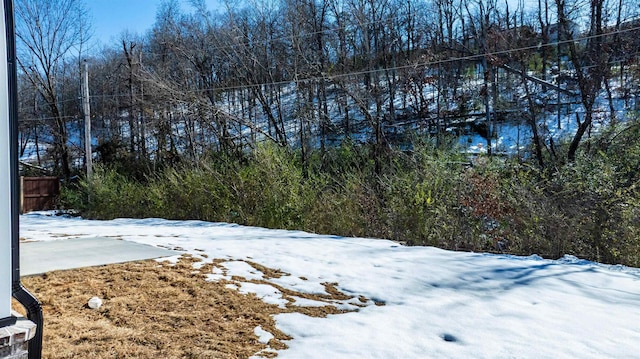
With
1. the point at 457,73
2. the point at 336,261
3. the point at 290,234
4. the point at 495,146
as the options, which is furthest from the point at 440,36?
the point at 336,261

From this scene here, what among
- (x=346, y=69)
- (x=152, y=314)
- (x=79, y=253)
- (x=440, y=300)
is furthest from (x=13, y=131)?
(x=346, y=69)

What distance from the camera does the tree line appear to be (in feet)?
32.5

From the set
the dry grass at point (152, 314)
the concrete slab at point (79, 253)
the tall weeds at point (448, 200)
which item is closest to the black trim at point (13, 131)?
the dry grass at point (152, 314)

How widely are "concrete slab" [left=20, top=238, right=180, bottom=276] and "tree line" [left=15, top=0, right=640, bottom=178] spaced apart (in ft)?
16.5

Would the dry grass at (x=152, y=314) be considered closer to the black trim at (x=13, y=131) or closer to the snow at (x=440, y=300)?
the snow at (x=440, y=300)

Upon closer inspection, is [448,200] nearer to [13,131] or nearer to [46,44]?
[13,131]

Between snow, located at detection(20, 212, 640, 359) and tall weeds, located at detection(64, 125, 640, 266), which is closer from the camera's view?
snow, located at detection(20, 212, 640, 359)

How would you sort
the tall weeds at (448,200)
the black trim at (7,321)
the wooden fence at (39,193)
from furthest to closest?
the wooden fence at (39,193)
the tall weeds at (448,200)
the black trim at (7,321)

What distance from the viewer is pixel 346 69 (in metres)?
11.5

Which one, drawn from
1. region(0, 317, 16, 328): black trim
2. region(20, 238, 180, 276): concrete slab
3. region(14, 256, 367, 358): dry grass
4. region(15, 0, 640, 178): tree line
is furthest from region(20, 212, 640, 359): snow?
region(15, 0, 640, 178): tree line

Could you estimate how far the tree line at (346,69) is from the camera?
9.91m

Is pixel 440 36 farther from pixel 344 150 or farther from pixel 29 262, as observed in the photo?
pixel 29 262

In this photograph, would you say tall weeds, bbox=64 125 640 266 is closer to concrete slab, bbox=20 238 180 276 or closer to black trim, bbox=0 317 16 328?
concrete slab, bbox=20 238 180 276

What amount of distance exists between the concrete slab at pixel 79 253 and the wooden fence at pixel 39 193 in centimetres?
1018
